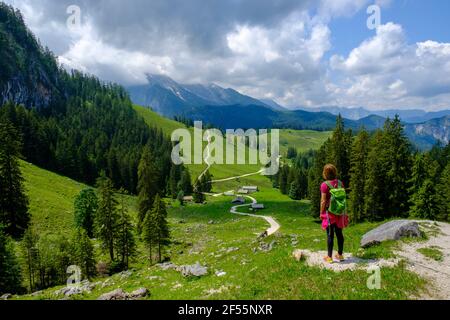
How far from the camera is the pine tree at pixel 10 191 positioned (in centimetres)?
5212

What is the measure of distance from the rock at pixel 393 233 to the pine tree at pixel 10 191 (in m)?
54.8

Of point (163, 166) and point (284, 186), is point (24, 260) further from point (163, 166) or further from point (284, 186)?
point (284, 186)

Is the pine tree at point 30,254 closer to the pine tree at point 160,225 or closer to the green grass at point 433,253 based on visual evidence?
the pine tree at point 160,225

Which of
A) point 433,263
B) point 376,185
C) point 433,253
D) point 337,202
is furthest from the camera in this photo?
point 376,185

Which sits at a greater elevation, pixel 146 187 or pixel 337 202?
pixel 337 202

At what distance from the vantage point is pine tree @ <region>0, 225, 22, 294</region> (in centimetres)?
3462

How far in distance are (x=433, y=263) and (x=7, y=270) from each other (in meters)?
40.3

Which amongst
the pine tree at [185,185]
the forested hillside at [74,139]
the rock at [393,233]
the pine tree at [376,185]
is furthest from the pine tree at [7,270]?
the pine tree at [185,185]

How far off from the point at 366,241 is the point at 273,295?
32.8ft

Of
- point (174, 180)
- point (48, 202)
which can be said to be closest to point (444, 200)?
point (48, 202)

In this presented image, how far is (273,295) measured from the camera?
12.1 meters

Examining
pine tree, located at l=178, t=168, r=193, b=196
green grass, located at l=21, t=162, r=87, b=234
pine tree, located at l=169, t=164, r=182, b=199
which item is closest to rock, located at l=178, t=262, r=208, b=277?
green grass, located at l=21, t=162, r=87, b=234

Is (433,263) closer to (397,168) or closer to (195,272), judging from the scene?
(195,272)

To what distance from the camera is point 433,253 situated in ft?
55.6
